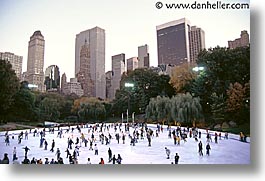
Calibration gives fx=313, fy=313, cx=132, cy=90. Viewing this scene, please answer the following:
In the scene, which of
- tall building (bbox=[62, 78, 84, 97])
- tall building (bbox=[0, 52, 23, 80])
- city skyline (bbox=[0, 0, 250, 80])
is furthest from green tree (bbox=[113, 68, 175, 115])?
tall building (bbox=[0, 52, 23, 80])

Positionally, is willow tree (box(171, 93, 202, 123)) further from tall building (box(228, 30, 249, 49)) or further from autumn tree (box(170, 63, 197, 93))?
tall building (box(228, 30, 249, 49))

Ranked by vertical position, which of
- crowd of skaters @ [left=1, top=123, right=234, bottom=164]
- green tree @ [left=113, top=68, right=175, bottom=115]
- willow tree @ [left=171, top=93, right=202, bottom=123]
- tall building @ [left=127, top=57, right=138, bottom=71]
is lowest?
crowd of skaters @ [left=1, top=123, right=234, bottom=164]

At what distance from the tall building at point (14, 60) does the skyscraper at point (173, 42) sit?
171 centimetres

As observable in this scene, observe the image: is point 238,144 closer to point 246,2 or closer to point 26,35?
point 246,2

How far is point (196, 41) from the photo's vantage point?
3793 millimetres

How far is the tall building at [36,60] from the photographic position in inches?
151

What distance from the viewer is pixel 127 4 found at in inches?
152

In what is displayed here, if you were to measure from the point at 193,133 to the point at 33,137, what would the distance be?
1.91 meters

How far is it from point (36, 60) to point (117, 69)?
1011mm

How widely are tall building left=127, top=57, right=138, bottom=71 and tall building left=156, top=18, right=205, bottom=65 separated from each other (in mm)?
292

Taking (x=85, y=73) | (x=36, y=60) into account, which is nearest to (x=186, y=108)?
(x=85, y=73)

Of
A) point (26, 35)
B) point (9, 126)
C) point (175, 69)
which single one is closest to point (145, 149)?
point (175, 69)

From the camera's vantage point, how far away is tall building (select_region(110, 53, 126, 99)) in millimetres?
3868

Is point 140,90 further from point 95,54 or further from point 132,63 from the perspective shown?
point 95,54
